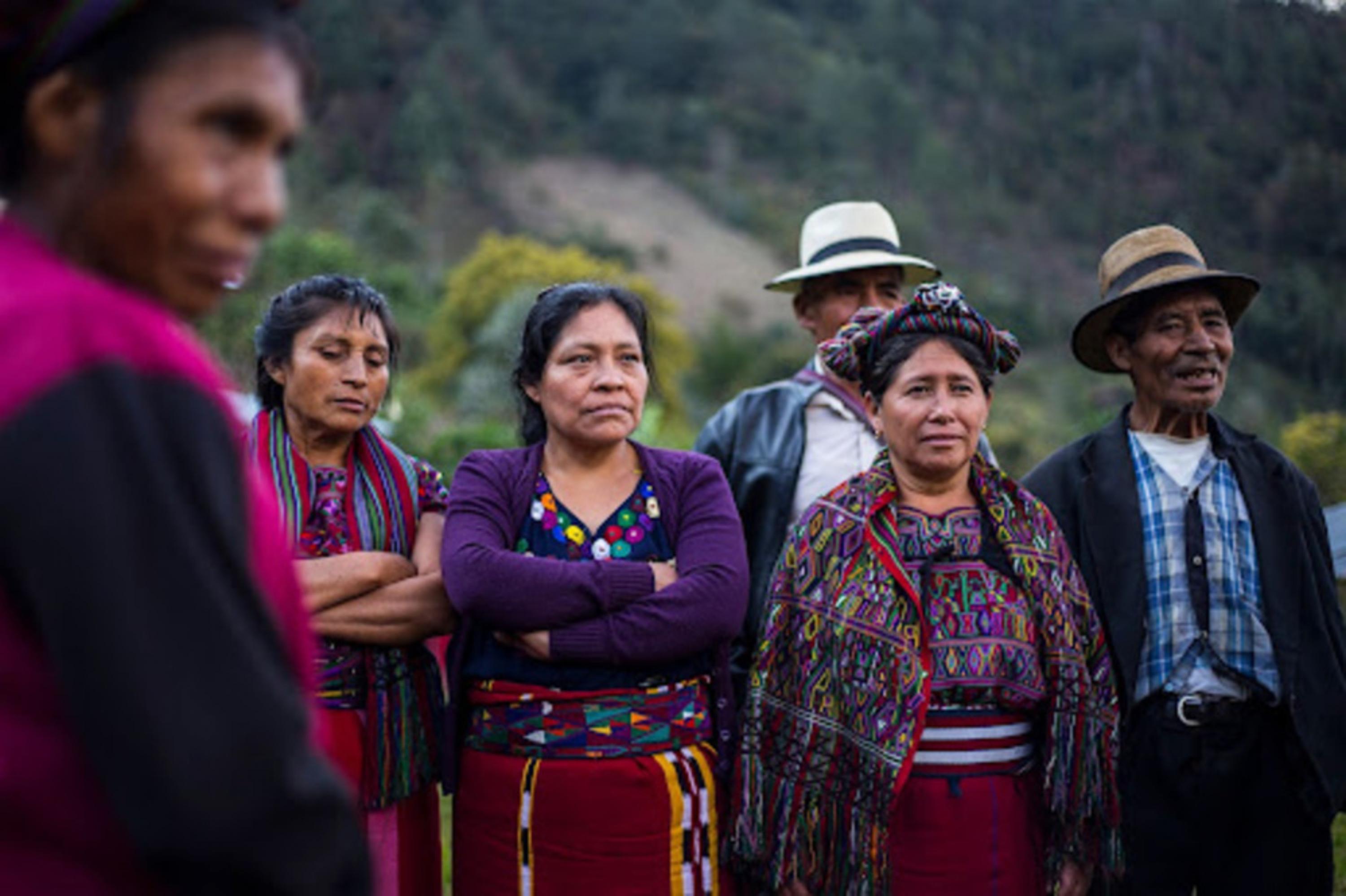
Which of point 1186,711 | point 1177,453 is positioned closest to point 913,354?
point 1177,453

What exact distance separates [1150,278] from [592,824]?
90.5 inches

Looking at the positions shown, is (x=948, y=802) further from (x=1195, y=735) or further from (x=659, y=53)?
(x=659, y=53)

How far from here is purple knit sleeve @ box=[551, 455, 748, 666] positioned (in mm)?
2680

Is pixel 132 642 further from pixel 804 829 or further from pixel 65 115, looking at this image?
pixel 804 829

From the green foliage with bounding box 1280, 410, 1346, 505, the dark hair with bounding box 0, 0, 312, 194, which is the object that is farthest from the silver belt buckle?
the green foliage with bounding box 1280, 410, 1346, 505

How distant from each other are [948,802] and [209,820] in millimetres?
2190

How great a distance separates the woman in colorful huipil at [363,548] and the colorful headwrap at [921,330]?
1152mm

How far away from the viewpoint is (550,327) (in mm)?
3049

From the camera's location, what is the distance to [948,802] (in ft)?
9.26

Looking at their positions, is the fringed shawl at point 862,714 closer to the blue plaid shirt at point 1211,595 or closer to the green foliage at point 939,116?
the blue plaid shirt at point 1211,595

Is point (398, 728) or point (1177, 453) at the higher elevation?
point (1177, 453)

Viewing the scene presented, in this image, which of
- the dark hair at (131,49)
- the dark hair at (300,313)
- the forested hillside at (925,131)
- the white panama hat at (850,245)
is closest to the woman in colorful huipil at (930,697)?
the white panama hat at (850,245)

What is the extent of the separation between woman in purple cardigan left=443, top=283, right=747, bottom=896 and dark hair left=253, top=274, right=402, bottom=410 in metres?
0.45

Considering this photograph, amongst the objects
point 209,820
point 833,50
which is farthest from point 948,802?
point 833,50
